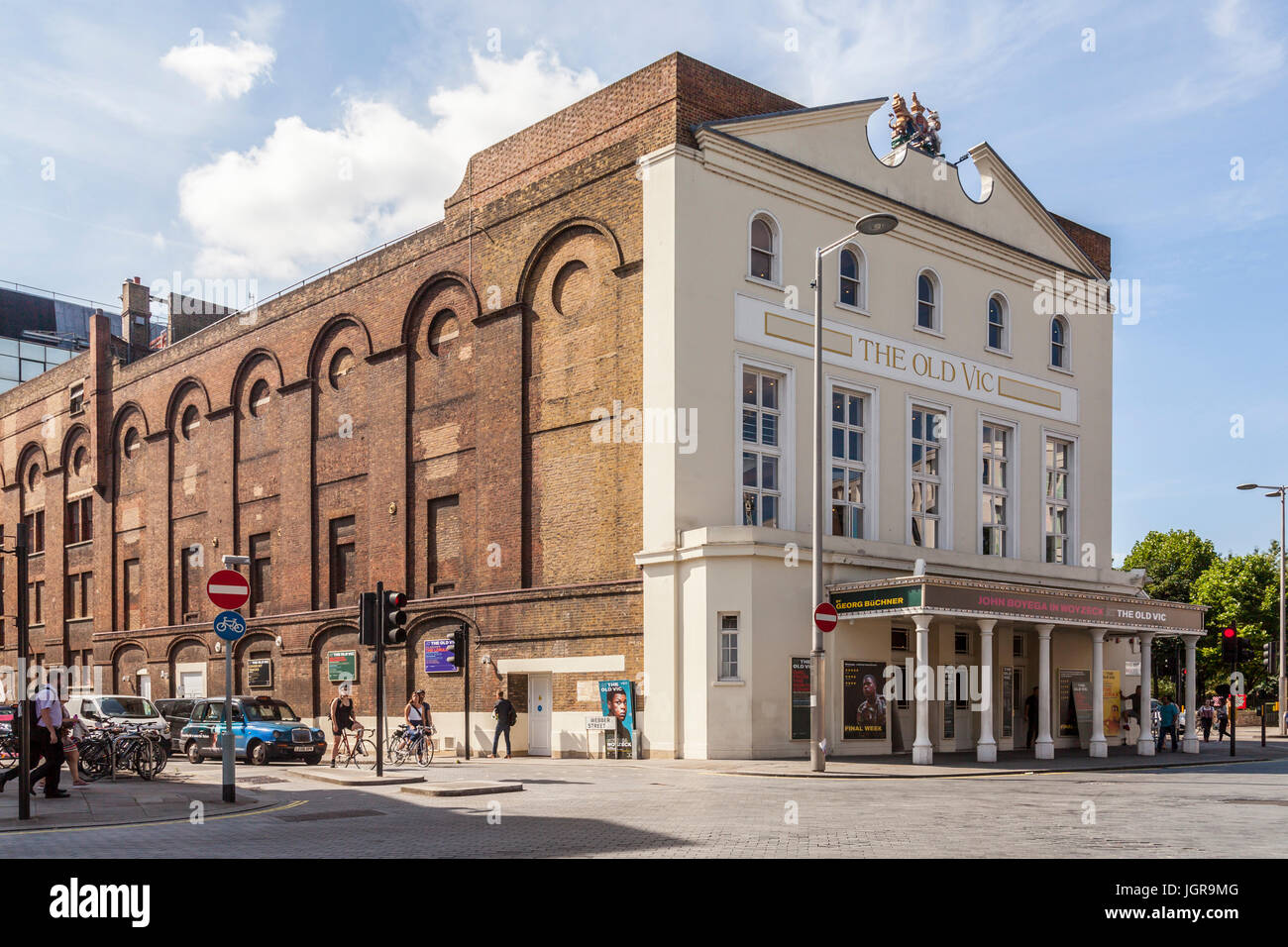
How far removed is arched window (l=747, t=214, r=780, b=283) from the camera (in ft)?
99.7

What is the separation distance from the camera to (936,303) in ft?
114

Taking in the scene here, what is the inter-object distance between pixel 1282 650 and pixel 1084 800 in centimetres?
3558

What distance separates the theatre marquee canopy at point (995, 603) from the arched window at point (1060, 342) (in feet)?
29.8

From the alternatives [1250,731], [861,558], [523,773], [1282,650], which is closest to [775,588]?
[861,558]

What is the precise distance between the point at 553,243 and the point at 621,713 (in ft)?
40.4

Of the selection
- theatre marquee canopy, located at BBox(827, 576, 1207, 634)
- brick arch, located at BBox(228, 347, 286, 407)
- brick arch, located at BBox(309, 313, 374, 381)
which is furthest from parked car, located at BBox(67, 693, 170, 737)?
theatre marquee canopy, located at BBox(827, 576, 1207, 634)

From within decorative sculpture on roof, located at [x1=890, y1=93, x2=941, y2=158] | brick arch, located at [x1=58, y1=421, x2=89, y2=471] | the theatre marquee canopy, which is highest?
decorative sculpture on roof, located at [x1=890, y1=93, x2=941, y2=158]

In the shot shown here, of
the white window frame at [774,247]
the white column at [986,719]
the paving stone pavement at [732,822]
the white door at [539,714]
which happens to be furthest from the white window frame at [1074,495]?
the white door at [539,714]

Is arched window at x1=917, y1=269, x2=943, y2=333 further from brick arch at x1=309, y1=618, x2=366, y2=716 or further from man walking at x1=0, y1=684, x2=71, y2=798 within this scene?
man walking at x1=0, y1=684, x2=71, y2=798

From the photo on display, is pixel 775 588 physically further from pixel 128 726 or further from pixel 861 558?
pixel 128 726

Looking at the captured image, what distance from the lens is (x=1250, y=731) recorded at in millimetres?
55750

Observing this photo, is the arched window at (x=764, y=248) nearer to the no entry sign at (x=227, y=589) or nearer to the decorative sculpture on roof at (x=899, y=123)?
the decorative sculpture on roof at (x=899, y=123)

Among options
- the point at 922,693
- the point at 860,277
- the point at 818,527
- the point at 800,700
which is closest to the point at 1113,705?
the point at 922,693

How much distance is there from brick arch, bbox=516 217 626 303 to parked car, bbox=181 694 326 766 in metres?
12.2
